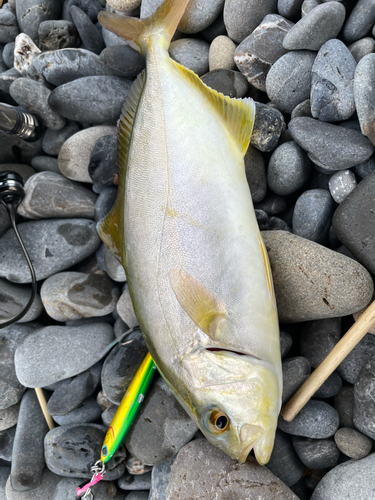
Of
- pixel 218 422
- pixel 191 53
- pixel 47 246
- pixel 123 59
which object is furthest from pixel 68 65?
pixel 218 422

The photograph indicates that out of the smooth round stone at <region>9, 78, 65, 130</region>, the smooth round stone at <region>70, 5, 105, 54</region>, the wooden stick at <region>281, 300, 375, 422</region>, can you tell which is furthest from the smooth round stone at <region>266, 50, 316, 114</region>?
the smooth round stone at <region>9, 78, 65, 130</region>

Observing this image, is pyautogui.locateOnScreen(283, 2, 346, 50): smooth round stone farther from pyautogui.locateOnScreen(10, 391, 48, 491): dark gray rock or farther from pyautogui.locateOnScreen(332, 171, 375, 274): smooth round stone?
pyautogui.locateOnScreen(10, 391, 48, 491): dark gray rock

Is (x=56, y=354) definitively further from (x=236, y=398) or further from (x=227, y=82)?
(x=227, y=82)

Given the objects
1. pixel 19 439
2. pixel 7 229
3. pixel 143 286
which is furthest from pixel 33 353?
pixel 143 286

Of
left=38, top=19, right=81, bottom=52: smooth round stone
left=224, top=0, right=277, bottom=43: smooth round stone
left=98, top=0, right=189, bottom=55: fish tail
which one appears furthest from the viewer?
left=38, top=19, right=81, bottom=52: smooth round stone

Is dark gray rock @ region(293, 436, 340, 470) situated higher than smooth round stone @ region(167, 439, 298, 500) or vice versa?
smooth round stone @ region(167, 439, 298, 500)

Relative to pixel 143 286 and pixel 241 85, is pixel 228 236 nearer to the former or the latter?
pixel 143 286

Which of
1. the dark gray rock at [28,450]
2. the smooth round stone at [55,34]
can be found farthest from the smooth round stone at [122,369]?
the smooth round stone at [55,34]
